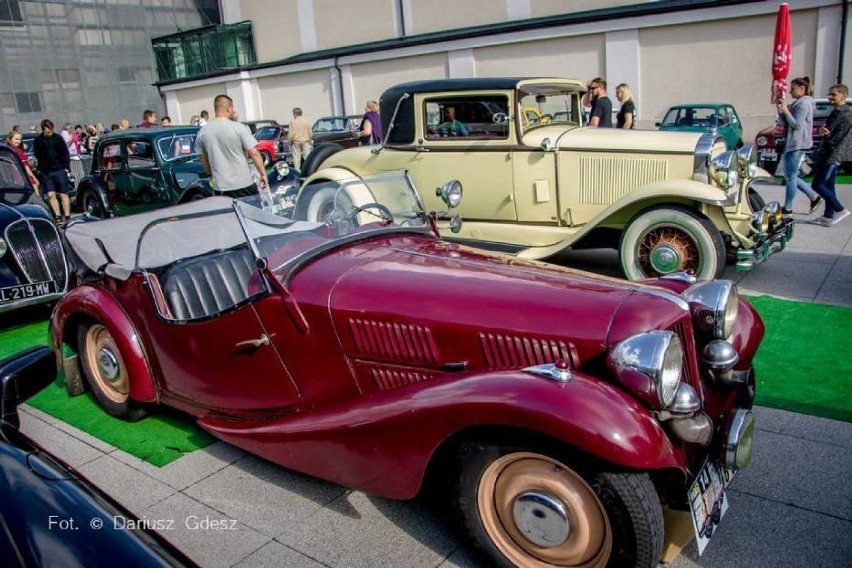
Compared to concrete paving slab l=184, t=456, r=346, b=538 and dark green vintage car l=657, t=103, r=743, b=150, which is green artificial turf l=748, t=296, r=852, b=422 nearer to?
concrete paving slab l=184, t=456, r=346, b=538

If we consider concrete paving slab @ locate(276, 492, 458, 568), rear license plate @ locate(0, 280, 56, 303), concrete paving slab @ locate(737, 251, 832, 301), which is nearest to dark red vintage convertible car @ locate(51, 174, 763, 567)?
concrete paving slab @ locate(276, 492, 458, 568)

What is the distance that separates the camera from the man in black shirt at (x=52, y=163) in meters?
10.8

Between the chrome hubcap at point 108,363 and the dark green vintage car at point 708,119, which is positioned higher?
the dark green vintage car at point 708,119

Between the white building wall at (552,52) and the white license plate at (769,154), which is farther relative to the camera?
the white building wall at (552,52)

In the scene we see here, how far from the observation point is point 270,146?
50.8 feet

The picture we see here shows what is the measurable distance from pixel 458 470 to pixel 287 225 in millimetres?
1638

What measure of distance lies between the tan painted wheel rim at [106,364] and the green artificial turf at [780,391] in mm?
171

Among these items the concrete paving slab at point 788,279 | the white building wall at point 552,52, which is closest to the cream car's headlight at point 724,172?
the concrete paving slab at point 788,279

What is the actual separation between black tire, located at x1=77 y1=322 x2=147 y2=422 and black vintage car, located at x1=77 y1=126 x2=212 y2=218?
5028mm

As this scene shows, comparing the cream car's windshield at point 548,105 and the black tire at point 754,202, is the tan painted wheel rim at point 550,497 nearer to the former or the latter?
the cream car's windshield at point 548,105

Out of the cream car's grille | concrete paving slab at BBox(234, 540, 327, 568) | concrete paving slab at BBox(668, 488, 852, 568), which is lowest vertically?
concrete paving slab at BBox(668, 488, 852, 568)

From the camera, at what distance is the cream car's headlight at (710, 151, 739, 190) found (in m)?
5.89

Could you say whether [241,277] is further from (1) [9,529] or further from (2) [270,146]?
(2) [270,146]

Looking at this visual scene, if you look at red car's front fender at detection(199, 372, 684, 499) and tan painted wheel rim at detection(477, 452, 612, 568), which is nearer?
red car's front fender at detection(199, 372, 684, 499)
